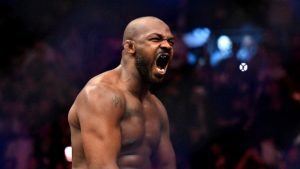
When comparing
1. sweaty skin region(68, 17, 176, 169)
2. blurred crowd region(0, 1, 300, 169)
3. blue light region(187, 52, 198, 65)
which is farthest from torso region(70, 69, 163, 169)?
blue light region(187, 52, 198, 65)

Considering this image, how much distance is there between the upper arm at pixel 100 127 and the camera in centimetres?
265

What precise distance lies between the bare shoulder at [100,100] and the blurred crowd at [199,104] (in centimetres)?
162

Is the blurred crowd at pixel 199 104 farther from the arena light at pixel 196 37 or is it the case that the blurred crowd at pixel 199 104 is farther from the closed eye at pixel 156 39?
the closed eye at pixel 156 39

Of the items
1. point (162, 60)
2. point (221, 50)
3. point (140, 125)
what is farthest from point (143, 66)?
point (221, 50)

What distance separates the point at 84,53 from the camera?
4.86 meters

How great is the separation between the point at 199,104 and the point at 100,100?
1.79m

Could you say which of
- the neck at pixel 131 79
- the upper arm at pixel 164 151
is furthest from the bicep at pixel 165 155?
the neck at pixel 131 79

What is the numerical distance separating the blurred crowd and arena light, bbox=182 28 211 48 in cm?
4

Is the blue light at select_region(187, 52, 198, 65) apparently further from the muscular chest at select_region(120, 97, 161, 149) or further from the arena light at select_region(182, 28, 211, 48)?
the muscular chest at select_region(120, 97, 161, 149)

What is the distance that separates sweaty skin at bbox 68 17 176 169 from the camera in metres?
2.66

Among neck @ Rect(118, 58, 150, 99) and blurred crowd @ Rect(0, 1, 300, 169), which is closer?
neck @ Rect(118, 58, 150, 99)


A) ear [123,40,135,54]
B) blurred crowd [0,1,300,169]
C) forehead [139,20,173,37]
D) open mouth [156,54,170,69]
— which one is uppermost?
forehead [139,20,173,37]

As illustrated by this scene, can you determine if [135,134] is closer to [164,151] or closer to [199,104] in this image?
[164,151]

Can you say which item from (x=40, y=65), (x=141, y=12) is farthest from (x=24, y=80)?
(x=141, y=12)
